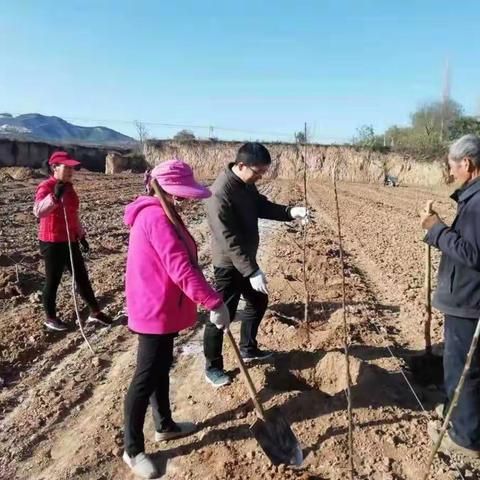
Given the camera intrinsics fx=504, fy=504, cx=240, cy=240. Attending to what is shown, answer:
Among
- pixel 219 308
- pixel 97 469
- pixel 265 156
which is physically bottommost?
pixel 97 469

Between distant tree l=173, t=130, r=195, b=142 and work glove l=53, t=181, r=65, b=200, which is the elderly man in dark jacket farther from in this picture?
distant tree l=173, t=130, r=195, b=142

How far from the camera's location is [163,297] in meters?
2.81

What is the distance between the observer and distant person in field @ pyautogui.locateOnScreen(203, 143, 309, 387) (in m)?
3.62

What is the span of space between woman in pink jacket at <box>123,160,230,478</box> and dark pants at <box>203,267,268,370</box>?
2.72ft

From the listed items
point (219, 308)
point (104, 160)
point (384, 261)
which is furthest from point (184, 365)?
point (104, 160)

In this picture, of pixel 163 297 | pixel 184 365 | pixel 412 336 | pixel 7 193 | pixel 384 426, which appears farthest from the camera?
pixel 7 193

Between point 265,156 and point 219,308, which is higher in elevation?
point 265,156

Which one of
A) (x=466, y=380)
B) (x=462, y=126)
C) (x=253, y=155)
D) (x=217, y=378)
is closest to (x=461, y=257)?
(x=466, y=380)

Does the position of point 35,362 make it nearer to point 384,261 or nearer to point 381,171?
point 384,261

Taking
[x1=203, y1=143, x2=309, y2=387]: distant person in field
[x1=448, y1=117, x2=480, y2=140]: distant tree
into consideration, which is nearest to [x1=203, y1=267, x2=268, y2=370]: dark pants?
[x1=203, y1=143, x2=309, y2=387]: distant person in field

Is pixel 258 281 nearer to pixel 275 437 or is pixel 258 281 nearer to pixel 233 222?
pixel 233 222

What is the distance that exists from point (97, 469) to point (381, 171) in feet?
128

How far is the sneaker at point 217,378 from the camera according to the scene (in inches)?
154

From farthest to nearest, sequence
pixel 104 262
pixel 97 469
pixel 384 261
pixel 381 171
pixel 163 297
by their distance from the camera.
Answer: pixel 381 171
pixel 384 261
pixel 104 262
pixel 97 469
pixel 163 297
